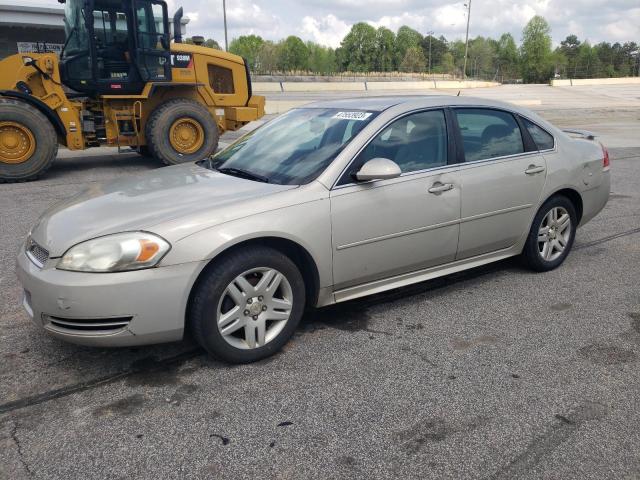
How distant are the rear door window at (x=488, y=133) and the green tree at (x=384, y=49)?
111 meters

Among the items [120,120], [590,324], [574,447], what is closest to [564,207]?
[590,324]

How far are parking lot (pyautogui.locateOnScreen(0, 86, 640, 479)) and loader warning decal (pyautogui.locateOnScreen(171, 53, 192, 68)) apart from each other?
23.3 feet

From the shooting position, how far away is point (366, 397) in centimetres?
287

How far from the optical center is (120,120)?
988cm

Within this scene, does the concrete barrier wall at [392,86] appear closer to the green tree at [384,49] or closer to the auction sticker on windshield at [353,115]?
the auction sticker on windshield at [353,115]

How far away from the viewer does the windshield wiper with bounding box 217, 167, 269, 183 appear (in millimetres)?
3594

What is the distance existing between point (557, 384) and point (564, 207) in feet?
7.24

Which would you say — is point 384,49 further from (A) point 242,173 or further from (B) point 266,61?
(A) point 242,173

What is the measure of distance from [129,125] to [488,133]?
7.55 m

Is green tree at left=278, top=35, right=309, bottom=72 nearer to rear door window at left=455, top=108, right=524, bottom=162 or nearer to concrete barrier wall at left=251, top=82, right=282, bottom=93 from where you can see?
concrete barrier wall at left=251, top=82, right=282, bottom=93

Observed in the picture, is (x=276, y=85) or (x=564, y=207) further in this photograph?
(x=276, y=85)

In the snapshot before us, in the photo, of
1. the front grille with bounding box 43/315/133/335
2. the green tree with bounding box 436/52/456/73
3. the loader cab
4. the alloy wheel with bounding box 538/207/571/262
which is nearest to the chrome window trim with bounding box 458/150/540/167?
the alloy wheel with bounding box 538/207/571/262

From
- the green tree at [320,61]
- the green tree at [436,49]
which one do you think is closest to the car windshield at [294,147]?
the green tree at [320,61]

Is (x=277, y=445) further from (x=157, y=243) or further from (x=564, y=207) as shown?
(x=564, y=207)
